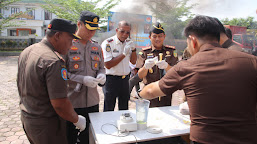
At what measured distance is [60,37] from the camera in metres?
1.54

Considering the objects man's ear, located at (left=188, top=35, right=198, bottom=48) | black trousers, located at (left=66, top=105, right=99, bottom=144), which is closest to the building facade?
black trousers, located at (left=66, top=105, right=99, bottom=144)

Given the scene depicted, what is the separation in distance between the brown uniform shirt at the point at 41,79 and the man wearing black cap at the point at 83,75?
604mm

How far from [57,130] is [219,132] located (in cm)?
126

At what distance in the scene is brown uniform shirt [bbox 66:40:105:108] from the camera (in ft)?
6.97

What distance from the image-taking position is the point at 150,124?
182cm

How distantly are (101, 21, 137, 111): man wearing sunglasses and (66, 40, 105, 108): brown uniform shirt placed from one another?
0.56 metres

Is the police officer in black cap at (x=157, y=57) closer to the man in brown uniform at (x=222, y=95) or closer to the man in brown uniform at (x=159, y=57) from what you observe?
the man in brown uniform at (x=159, y=57)

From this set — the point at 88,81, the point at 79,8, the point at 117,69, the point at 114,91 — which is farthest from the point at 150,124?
the point at 79,8

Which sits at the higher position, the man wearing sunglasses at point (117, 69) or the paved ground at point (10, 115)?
the man wearing sunglasses at point (117, 69)

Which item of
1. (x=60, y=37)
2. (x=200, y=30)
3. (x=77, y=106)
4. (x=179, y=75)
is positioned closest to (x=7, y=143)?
(x=77, y=106)

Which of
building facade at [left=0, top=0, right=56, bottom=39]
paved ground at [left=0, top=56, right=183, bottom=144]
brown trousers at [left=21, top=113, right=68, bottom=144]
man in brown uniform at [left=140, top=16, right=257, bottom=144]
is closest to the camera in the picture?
man in brown uniform at [left=140, top=16, right=257, bottom=144]

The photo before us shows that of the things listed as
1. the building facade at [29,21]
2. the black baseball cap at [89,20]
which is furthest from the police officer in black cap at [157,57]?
the building facade at [29,21]

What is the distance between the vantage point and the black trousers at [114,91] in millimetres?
2816

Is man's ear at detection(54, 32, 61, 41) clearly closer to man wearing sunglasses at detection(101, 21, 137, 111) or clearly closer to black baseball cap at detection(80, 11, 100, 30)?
black baseball cap at detection(80, 11, 100, 30)
